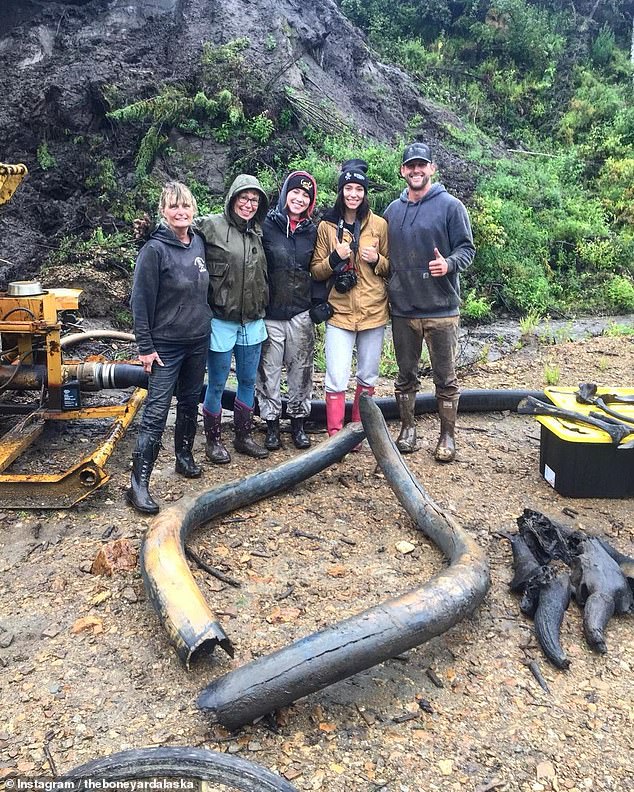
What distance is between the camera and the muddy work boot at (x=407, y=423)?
16.7 ft

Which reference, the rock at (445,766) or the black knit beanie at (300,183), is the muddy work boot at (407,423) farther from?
the rock at (445,766)

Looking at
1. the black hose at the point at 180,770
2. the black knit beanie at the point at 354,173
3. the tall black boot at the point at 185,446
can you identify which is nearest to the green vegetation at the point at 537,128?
the black knit beanie at the point at 354,173

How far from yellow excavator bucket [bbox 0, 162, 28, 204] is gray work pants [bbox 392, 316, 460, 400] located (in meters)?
2.82

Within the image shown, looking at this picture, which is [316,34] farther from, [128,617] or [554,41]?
[128,617]

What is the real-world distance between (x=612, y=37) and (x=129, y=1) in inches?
511

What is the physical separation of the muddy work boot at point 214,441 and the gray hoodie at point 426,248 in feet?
5.15

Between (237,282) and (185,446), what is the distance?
119 centimetres

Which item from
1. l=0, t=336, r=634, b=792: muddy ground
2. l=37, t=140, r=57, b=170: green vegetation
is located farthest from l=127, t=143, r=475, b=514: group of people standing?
l=37, t=140, r=57, b=170: green vegetation

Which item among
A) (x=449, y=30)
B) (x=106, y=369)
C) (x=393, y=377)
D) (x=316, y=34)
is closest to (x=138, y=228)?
(x=106, y=369)

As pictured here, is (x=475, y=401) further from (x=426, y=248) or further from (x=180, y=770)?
(x=180, y=770)

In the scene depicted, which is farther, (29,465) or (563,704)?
(29,465)

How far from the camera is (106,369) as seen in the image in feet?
16.2

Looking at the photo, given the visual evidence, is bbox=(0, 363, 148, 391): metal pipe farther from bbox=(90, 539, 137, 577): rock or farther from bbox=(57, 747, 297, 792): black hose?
bbox=(57, 747, 297, 792): black hose

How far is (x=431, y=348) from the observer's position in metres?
4.79
